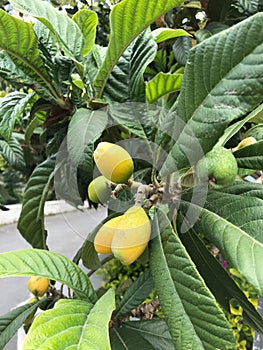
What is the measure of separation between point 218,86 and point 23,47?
28 centimetres

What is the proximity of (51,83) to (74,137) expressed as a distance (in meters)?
0.14

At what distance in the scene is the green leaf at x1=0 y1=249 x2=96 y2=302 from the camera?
0.43 metres

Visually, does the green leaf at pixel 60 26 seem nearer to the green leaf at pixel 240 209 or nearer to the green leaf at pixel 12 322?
the green leaf at pixel 240 209

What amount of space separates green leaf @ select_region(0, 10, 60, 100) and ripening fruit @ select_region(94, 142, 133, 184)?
0.20 metres

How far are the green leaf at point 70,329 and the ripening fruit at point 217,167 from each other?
0.56 feet

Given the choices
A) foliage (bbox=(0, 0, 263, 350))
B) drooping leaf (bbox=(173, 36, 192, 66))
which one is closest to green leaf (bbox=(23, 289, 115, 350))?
foliage (bbox=(0, 0, 263, 350))

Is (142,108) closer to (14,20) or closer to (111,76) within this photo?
(111,76)

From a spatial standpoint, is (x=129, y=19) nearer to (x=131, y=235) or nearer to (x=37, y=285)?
(x=131, y=235)

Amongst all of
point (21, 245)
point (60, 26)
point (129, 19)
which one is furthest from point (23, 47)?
point (21, 245)

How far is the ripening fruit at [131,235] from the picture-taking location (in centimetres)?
44

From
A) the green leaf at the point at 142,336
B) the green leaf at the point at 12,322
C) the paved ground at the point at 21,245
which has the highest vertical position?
the green leaf at the point at 142,336

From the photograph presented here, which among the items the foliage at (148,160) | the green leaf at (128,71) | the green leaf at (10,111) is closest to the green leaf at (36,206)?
the foliage at (148,160)

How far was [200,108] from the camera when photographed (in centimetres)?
42

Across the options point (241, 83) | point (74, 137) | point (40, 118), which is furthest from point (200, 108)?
point (40, 118)
